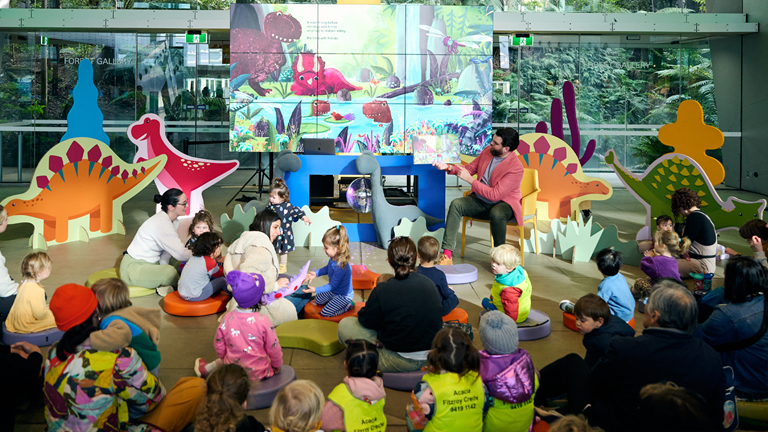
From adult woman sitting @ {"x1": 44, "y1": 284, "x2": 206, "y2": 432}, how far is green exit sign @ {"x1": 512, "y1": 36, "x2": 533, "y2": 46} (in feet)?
36.0

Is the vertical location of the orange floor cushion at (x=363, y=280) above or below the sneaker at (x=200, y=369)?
above

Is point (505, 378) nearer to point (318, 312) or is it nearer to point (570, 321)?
point (570, 321)

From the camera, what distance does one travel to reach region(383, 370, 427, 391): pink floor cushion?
11.6 ft

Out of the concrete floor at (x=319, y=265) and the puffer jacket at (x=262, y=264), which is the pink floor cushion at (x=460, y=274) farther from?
the puffer jacket at (x=262, y=264)

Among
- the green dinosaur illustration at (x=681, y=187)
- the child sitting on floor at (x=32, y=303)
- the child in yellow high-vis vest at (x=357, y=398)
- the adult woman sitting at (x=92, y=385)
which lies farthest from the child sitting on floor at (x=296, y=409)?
the green dinosaur illustration at (x=681, y=187)

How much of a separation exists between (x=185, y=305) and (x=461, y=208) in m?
3.03

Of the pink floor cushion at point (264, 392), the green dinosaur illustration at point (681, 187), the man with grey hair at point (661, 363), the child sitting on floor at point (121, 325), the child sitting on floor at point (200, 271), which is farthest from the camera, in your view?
the green dinosaur illustration at point (681, 187)

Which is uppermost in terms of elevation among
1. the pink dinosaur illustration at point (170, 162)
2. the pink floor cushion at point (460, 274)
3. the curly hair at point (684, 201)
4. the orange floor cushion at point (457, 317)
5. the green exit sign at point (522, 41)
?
the green exit sign at point (522, 41)

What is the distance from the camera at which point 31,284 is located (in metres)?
3.96

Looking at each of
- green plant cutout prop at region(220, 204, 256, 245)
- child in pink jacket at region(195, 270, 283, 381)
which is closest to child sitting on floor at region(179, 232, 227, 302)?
child in pink jacket at region(195, 270, 283, 381)

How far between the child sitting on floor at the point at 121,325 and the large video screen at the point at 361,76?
296 inches

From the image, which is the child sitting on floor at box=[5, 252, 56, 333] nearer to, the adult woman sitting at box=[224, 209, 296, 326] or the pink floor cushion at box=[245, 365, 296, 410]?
the adult woman sitting at box=[224, 209, 296, 326]

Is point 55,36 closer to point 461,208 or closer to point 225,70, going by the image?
point 225,70

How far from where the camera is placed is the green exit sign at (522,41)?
1236 cm
